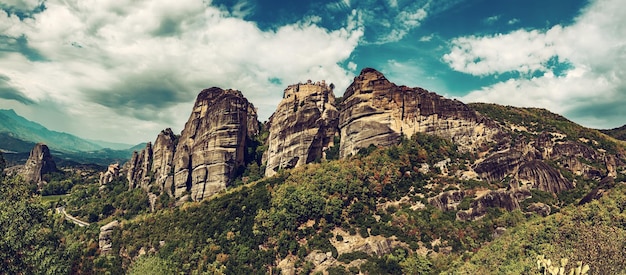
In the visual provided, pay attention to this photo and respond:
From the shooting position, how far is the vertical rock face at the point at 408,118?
99131mm

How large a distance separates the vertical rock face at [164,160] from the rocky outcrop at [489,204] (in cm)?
8955

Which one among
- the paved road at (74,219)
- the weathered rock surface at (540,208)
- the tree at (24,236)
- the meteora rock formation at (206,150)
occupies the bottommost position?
the paved road at (74,219)

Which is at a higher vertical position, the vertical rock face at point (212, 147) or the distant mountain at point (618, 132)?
the distant mountain at point (618, 132)

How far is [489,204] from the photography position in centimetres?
7119

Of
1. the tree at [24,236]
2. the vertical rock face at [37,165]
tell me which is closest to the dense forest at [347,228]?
the tree at [24,236]

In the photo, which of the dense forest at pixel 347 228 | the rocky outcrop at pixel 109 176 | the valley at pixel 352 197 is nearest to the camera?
the dense forest at pixel 347 228

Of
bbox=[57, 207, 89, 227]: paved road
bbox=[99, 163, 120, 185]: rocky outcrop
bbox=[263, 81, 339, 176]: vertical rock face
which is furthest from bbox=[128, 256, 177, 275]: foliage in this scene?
bbox=[99, 163, 120, 185]: rocky outcrop

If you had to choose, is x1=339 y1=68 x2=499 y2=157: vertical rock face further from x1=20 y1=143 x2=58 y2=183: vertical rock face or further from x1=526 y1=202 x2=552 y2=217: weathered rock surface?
x1=20 y1=143 x2=58 y2=183: vertical rock face

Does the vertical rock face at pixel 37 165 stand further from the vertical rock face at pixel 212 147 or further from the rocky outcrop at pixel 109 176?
the vertical rock face at pixel 212 147

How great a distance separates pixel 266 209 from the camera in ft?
265

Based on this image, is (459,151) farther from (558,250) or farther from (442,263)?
(558,250)

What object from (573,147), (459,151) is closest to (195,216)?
(459,151)

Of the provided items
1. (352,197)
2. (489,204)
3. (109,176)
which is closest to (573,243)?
(489,204)

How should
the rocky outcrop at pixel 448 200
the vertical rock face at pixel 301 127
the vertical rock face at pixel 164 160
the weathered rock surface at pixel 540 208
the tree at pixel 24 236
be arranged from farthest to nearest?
the vertical rock face at pixel 164 160 < the vertical rock face at pixel 301 127 < the rocky outcrop at pixel 448 200 < the weathered rock surface at pixel 540 208 < the tree at pixel 24 236
